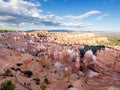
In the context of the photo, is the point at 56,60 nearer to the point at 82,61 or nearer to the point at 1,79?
the point at 82,61

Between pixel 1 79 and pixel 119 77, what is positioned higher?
pixel 1 79

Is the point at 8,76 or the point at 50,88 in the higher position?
the point at 8,76

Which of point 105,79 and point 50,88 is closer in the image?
point 50,88

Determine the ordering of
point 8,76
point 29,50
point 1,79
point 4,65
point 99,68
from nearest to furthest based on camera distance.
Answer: point 1,79 → point 8,76 → point 4,65 → point 99,68 → point 29,50

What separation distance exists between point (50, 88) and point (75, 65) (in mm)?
34717

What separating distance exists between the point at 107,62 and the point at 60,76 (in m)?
27.9

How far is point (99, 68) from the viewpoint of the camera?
298 feet


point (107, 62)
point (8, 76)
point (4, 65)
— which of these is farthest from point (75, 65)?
point (8, 76)

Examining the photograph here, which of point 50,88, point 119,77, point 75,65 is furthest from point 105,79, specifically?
point 50,88

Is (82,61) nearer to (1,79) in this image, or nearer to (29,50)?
(29,50)

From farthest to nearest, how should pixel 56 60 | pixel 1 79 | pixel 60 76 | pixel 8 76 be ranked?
pixel 56 60
pixel 60 76
pixel 8 76
pixel 1 79

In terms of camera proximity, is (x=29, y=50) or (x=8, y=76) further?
(x=29, y=50)

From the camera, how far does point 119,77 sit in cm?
8169

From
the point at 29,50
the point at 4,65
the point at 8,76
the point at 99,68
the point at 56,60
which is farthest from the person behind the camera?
the point at 29,50
